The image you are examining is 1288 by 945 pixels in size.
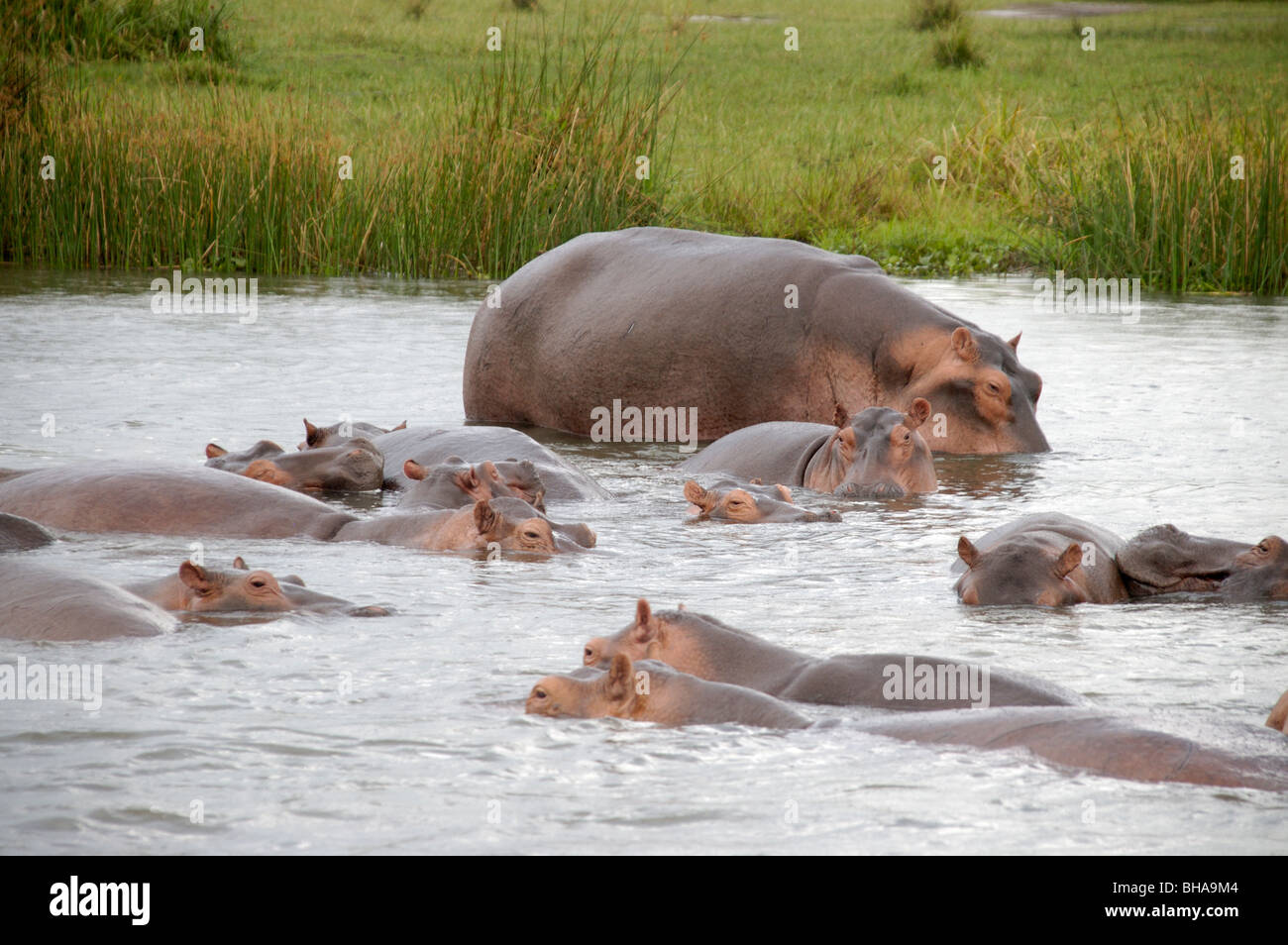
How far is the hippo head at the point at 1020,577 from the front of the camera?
5.04 metres

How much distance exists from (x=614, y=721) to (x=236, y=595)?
4.47ft

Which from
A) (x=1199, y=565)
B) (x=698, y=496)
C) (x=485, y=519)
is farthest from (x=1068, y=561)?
(x=485, y=519)

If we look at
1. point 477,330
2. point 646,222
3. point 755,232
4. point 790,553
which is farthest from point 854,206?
point 790,553

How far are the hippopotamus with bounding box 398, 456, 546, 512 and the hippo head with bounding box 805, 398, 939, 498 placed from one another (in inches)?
49.4

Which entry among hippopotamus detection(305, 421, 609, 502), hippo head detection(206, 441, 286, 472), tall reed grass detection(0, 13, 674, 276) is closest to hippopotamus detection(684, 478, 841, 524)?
hippopotamus detection(305, 421, 609, 502)

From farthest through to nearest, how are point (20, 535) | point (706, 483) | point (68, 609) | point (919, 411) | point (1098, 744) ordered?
1. point (919, 411)
2. point (706, 483)
3. point (20, 535)
4. point (68, 609)
5. point (1098, 744)

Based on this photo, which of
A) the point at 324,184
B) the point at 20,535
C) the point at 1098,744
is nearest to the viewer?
the point at 1098,744

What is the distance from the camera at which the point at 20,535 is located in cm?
541

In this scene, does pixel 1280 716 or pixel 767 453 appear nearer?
pixel 1280 716

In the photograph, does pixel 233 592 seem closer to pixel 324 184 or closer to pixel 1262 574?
pixel 1262 574

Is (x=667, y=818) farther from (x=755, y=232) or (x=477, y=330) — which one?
(x=755, y=232)

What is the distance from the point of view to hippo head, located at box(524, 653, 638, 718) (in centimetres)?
376

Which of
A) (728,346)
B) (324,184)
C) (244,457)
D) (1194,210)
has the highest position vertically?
(324,184)

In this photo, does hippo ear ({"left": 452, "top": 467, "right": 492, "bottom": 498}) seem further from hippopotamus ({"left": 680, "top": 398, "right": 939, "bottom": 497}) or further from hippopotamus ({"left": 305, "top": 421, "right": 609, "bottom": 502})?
hippopotamus ({"left": 680, "top": 398, "right": 939, "bottom": 497})
